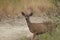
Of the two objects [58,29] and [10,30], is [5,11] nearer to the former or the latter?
[10,30]

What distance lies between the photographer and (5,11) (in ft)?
39.2

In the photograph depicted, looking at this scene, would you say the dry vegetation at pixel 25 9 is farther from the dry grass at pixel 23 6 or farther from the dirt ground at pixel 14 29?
the dirt ground at pixel 14 29

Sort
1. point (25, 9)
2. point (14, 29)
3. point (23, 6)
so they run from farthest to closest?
point (23, 6) < point (25, 9) < point (14, 29)

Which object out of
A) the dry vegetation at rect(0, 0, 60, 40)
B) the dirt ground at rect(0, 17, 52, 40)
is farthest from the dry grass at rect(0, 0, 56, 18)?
the dirt ground at rect(0, 17, 52, 40)

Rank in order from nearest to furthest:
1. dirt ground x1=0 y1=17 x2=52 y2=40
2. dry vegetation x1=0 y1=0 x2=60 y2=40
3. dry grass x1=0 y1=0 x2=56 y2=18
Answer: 1. dirt ground x1=0 y1=17 x2=52 y2=40
2. dry vegetation x1=0 y1=0 x2=60 y2=40
3. dry grass x1=0 y1=0 x2=56 y2=18

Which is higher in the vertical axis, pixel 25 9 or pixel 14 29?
pixel 14 29

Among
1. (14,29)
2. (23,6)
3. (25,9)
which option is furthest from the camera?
(23,6)

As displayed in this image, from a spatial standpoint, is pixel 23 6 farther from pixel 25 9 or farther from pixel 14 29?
pixel 14 29

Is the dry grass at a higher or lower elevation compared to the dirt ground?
lower

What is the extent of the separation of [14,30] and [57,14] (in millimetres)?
2520

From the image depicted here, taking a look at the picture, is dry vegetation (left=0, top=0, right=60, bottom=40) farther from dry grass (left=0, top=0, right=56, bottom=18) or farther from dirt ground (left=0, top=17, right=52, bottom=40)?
dirt ground (left=0, top=17, right=52, bottom=40)

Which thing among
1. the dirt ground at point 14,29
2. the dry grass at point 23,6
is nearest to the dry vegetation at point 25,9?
the dry grass at point 23,6

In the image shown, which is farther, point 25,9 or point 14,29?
point 25,9

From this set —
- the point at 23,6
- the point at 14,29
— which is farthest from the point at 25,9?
the point at 14,29
